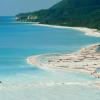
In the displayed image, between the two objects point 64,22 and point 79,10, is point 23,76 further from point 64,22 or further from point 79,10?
point 79,10

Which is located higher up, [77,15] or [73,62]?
[73,62]

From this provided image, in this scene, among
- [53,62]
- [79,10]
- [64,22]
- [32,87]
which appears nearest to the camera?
[32,87]

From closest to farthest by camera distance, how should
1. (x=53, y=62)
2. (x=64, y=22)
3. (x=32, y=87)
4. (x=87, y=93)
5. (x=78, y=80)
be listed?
(x=87, y=93)
(x=32, y=87)
(x=78, y=80)
(x=53, y=62)
(x=64, y=22)

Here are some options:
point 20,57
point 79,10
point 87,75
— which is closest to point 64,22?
point 79,10

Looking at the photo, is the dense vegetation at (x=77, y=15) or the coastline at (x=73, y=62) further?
the dense vegetation at (x=77, y=15)

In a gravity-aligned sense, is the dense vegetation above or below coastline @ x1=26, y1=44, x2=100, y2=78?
below

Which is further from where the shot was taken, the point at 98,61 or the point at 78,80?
the point at 98,61

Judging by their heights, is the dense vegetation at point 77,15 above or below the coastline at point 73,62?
below

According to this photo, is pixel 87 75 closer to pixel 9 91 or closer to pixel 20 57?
pixel 9 91

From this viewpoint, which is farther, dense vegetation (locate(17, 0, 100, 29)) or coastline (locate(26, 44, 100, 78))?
dense vegetation (locate(17, 0, 100, 29))

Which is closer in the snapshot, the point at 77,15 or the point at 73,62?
the point at 73,62

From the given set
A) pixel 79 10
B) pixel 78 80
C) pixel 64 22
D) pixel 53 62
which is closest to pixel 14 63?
pixel 53 62
